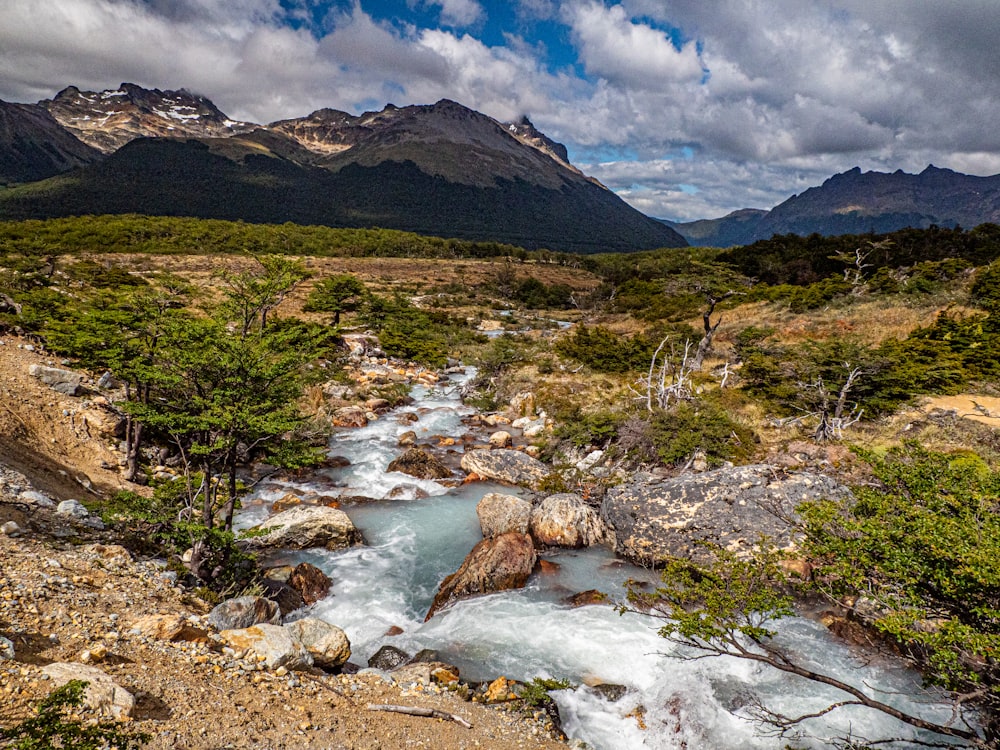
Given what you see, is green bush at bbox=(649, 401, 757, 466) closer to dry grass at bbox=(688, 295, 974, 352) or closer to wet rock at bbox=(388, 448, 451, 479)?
wet rock at bbox=(388, 448, 451, 479)

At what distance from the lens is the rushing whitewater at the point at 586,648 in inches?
318

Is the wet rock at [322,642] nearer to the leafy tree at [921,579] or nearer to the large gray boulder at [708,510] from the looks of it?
the leafy tree at [921,579]

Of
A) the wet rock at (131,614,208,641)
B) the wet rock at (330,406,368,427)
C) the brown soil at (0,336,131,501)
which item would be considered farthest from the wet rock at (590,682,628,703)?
the wet rock at (330,406,368,427)

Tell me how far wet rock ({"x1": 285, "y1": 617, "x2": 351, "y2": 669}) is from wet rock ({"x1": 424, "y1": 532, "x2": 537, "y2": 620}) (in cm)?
280

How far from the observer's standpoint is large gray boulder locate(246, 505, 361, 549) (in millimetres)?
13085

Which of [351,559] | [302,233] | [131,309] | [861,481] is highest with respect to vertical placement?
[302,233]

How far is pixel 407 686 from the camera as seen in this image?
26.8 feet

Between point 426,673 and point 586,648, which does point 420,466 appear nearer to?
point 586,648

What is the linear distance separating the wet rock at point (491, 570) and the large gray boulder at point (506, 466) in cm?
483

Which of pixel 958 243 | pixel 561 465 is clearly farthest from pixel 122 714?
pixel 958 243

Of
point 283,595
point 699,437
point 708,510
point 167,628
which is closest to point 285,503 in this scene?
point 283,595

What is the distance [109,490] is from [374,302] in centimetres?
3369

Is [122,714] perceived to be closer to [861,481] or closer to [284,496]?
[284,496]

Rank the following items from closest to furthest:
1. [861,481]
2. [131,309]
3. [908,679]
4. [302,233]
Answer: [908,679] < [861,481] < [131,309] < [302,233]
